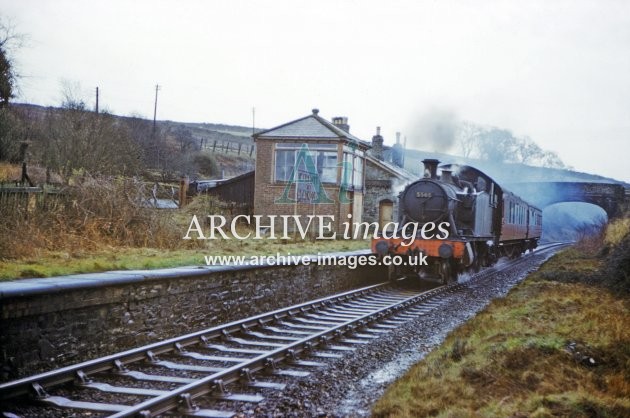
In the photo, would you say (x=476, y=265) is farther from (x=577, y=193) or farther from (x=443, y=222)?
(x=577, y=193)

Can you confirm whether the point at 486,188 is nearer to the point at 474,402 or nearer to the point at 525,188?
the point at 474,402

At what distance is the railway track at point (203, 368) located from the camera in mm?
5051

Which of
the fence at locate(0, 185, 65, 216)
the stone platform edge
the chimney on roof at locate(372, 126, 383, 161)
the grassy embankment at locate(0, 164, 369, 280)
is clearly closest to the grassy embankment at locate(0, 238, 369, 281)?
the grassy embankment at locate(0, 164, 369, 280)

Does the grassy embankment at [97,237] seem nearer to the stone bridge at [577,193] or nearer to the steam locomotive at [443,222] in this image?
the steam locomotive at [443,222]

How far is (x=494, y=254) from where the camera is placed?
66.2ft

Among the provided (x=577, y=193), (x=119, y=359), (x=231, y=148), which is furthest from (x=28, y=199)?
(x=231, y=148)

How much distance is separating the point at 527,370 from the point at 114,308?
4939 millimetres

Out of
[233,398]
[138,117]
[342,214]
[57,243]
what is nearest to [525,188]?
[342,214]

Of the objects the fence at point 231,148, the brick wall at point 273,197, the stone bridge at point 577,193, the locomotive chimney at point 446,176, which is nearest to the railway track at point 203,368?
the locomotive chimney at point 446,176

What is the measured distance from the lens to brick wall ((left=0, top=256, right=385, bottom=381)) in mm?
5895

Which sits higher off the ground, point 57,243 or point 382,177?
point 382,177

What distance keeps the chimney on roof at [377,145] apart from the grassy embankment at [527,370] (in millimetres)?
29076

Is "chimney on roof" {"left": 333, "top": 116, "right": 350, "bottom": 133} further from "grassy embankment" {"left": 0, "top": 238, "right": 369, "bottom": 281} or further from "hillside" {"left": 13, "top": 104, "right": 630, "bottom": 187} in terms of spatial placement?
"hillside" {"left": 13, "top": 104, "right": 630, "bottom": 187}

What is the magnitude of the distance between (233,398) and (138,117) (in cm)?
4988
